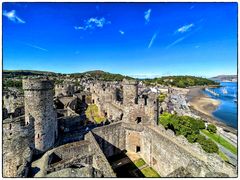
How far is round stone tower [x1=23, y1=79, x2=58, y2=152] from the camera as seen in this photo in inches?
411

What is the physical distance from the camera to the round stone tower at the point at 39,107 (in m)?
10.4

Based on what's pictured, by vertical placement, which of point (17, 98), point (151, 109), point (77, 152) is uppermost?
point (17, 98)

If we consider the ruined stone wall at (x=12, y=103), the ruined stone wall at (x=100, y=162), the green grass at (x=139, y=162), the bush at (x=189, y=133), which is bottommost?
the green grass at (x=139, y=162)

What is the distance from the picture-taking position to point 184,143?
1222 cm

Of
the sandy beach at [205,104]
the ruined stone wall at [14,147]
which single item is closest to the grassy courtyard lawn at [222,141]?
the sandy beach at [205,104]

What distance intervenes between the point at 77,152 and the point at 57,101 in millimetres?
15874

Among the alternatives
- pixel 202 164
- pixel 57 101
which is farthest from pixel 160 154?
pixel 57 101

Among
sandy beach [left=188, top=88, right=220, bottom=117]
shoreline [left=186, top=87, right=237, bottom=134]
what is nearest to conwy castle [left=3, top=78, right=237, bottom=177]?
shoreline [left=186, top=87, right=237, bottom=134]

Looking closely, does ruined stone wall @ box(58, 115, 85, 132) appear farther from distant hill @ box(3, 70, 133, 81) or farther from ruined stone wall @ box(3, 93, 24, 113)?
distant hill @ box(3, 70, 133, 81)

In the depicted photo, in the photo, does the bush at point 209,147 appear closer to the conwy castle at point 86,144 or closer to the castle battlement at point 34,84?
the conwy castle at point 86,144

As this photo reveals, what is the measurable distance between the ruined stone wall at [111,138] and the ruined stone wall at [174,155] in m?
1.99

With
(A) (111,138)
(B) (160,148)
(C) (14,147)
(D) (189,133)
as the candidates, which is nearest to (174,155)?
(B) (160,148)

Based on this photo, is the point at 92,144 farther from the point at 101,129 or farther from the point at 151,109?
the point at 151,109

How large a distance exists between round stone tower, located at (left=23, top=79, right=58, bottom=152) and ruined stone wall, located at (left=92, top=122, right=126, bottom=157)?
4.16 metres
